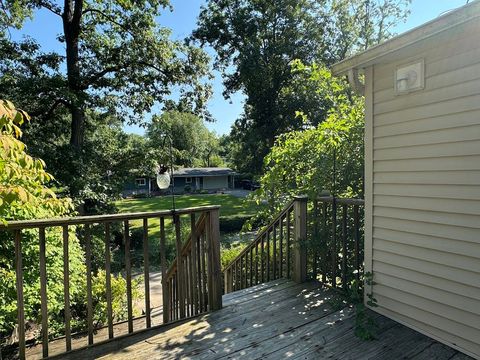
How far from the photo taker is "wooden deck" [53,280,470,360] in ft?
7.27

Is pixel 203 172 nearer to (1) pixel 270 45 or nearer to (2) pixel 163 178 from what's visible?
(1) pixel 270 45

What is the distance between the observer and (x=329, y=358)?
2176mm

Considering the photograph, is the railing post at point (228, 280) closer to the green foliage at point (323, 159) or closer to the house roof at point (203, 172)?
the green foliage at point (323, 159)

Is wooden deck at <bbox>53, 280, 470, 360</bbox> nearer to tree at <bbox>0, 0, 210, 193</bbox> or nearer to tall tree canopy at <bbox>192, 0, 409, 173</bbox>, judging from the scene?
tree at <bbox>0, 0, 210, 193</bbox>

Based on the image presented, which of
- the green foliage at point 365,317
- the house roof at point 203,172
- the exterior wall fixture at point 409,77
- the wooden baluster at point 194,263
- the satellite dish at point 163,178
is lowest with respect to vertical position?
the green foliage at point 365,317

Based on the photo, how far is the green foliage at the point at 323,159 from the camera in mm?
3492

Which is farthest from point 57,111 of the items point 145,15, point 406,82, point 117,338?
point 406,82

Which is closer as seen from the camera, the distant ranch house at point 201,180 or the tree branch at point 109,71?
the tree branch at point 109,71

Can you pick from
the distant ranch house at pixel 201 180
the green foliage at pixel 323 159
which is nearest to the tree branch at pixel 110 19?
the green foliage at pixel 323 159

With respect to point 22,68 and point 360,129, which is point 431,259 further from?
point 22,68

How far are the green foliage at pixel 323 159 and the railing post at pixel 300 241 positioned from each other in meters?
0.18

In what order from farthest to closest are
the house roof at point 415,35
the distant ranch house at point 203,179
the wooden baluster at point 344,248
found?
the distant ranch house at point 203,179 < the wooden baluster at point 344,248 < the house roof at point 415,35

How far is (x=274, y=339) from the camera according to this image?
2.42 metres

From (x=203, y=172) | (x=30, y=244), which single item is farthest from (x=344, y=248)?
(x=203, y=172)
